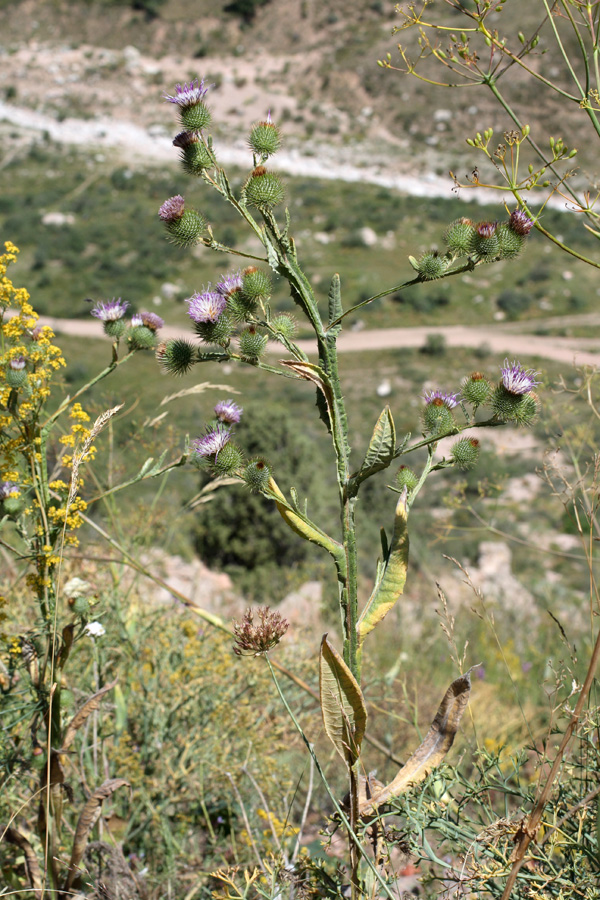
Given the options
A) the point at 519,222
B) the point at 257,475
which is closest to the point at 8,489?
the point at 257,475

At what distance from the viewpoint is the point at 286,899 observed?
178 cm

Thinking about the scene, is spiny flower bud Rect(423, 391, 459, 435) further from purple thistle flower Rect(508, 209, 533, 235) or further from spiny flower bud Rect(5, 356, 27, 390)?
spiny flower bud Rect(5, 356, 27, 390)

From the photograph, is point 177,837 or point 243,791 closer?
point 177,837

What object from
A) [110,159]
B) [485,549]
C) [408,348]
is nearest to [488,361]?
[408,348]

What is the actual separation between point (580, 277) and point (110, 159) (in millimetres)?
23803

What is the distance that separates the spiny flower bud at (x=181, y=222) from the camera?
5.05 feet

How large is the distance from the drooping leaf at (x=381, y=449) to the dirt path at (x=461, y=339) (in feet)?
58.3

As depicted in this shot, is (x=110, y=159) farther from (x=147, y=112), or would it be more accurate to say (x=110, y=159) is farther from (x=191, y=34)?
(x=191, y=34)

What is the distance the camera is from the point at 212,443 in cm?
160

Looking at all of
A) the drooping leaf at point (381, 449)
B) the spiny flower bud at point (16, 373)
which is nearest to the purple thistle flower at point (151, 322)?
the spiny flower bud at point (16, 373)

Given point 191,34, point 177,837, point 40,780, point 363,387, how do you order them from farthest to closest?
1. point 191,34
2. point 363,387
3. point 177,837
4. point 40,780

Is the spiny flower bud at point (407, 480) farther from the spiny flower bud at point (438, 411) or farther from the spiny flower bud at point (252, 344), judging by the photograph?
the spiny flower bud at point (252, 344)

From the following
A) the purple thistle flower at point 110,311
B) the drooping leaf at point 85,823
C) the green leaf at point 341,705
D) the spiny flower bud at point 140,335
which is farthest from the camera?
the purple thistle flower at point 110,311

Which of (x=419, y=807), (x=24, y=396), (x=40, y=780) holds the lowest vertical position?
(x=40, y=780)
